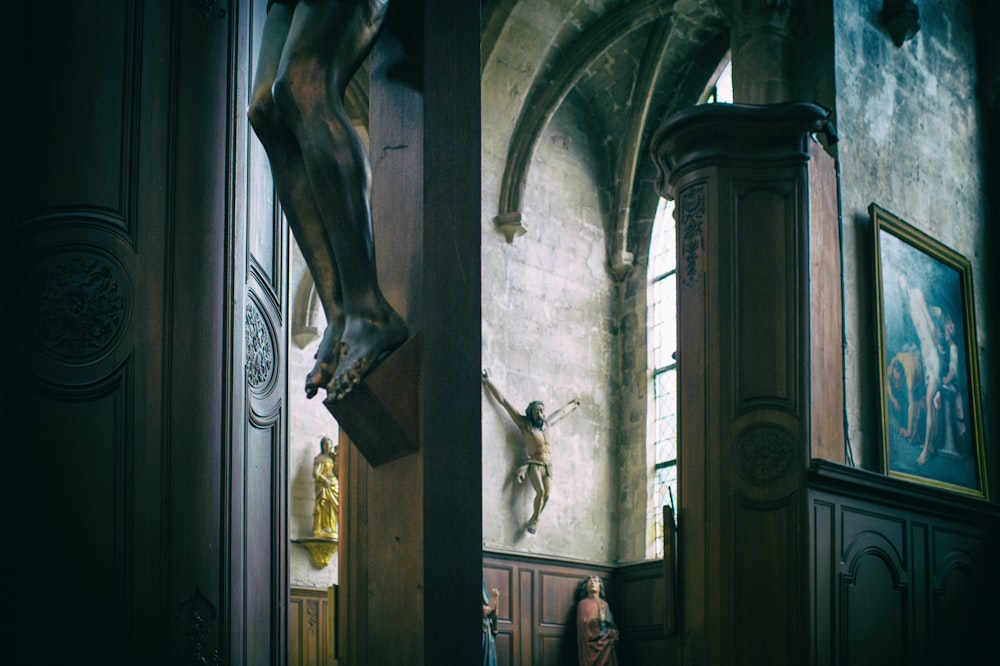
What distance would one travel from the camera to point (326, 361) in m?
2.01

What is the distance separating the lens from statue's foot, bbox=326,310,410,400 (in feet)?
6.27

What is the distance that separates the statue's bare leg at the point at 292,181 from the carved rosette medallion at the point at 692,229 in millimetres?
5816

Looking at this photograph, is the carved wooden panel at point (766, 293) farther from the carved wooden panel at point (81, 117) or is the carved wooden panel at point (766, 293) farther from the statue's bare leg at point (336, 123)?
the statue's bare leg at point (336, 123)

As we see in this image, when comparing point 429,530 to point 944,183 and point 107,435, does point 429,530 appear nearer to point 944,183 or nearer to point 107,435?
point 107,435

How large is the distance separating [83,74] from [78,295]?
26.2 inches

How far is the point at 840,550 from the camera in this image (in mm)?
7285

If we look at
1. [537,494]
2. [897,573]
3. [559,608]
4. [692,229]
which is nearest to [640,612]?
[559,608]

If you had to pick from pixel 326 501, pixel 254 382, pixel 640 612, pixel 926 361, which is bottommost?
pixel 640 612

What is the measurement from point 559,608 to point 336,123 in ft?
47.6

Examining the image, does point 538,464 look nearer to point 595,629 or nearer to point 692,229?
point 595,629

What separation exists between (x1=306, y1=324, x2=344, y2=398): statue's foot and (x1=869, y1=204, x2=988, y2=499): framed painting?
387 inches

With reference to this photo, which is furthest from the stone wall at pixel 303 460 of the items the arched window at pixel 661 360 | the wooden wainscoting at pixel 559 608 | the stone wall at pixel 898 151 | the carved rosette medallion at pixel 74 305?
the carved rosette medallion at pixel 74 305

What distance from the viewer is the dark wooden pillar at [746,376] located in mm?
7082

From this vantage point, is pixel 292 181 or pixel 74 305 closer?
pixel 292 181
